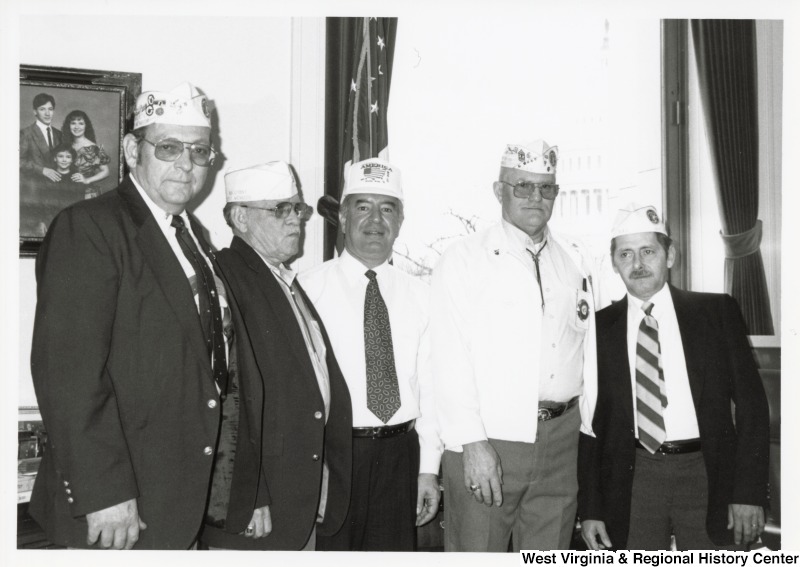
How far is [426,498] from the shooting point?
2609 mm

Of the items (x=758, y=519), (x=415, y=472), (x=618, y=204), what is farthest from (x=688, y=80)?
(x=415, y=472)

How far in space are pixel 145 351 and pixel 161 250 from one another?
29 cm

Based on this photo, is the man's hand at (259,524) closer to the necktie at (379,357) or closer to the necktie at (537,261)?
the necktie at (379,357)

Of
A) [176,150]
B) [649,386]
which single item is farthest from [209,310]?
[649,386]

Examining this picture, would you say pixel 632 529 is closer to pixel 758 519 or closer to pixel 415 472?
pixel 758 519

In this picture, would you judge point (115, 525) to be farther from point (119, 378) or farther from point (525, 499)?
point (525, 499)

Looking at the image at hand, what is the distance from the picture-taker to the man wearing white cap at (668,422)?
2400 millimetres

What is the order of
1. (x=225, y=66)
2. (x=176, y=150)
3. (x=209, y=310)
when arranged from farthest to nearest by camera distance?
(x=225, y=66), (x=176, y=150), (x=209, y=310)

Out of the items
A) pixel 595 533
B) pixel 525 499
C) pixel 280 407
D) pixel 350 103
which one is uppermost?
pixel 350 103

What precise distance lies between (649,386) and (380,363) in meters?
1.00

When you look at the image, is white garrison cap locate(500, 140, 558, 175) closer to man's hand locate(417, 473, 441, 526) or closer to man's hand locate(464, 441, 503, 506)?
man's hand locate(464, 441, 503, 506)

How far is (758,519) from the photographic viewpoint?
96.7 inches

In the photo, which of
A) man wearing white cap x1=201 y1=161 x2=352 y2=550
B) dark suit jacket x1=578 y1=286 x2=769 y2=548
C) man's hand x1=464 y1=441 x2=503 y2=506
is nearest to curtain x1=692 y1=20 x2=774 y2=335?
dark suit jacket x1=578 y1=286 x2=769 y2=548

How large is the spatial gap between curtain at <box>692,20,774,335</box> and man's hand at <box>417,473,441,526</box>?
154 cm
